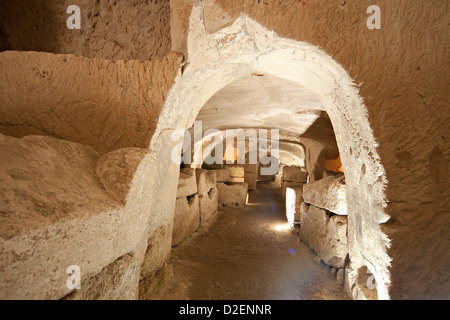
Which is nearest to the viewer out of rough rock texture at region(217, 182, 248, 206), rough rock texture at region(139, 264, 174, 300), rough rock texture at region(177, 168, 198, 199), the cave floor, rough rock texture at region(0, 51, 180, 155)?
rough rock texture at region(0, 51, 180, 155)

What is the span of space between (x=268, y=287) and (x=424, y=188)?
7.11ft

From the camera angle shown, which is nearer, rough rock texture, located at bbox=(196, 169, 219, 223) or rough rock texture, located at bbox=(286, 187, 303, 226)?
rough rock texture, located at bbox=(286, 187, 303, 226)

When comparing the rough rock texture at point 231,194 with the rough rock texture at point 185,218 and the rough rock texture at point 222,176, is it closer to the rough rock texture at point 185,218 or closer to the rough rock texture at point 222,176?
the rough rock texture at point 222,176

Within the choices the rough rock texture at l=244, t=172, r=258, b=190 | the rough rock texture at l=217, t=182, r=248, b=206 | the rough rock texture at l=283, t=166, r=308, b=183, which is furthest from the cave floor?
the rough rock texture at l=244, t=172, r=258, b=190

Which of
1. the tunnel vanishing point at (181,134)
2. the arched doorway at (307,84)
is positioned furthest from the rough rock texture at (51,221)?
the arched doorway at (307,84)

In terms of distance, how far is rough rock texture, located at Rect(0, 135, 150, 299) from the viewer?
72 cm

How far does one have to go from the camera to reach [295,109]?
4.59 m

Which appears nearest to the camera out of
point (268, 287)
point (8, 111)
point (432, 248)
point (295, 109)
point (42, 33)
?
point (432, 248)

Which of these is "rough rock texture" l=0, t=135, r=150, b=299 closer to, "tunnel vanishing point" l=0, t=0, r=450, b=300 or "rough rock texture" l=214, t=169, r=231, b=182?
"tunnel vanishing point" l=0, t=0, r=450, b=300

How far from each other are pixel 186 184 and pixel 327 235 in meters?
2.68

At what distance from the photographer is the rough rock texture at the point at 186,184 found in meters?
4.36
